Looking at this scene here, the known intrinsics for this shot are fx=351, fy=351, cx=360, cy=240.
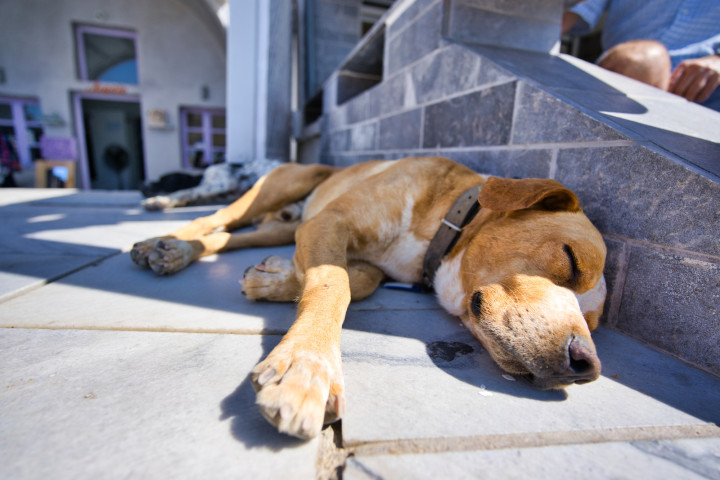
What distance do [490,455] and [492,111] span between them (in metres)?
2.09

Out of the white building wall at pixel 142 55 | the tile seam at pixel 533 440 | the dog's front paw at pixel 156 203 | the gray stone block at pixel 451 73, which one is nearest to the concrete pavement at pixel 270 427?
the tile seam at pixel 533 440

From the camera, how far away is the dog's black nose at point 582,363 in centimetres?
106

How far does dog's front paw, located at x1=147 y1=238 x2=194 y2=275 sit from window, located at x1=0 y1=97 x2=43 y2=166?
1279 centimetres

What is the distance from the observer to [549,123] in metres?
1.92

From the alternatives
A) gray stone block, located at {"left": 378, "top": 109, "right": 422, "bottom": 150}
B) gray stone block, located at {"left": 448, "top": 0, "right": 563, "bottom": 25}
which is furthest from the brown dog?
gray stone block, located at {"left": 448, "top": 0, "right": 563, "bottom": 25}

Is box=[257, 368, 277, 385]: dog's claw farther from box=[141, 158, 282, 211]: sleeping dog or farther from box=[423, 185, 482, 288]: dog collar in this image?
box=[141, 158, 282, 211]: sleeping dog

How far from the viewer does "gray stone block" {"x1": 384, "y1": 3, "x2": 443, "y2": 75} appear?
283cm

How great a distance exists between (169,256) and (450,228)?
Answer: 160cm

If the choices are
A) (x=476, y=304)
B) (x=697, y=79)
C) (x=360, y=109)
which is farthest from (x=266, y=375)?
(x=360, y=109)

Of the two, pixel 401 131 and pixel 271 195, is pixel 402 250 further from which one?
pixel 401 131

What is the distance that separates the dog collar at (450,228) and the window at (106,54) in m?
13.5

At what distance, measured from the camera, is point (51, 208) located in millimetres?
4434

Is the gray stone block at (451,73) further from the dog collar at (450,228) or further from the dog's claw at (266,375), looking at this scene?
the dog's claw at (266,375)

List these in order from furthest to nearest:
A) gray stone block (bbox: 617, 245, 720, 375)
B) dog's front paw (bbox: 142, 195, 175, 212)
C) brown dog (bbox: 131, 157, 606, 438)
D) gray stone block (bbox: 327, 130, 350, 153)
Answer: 1. gray stone block (bbox: 327, 130, 350, 153)
2. dog's front paw (bbox: 142, 195, 175, 212)
3. gray stone block (bbox: 617, 245, 720, 375)
4. brown dog (bbox: 131, 157, 606, 438)
